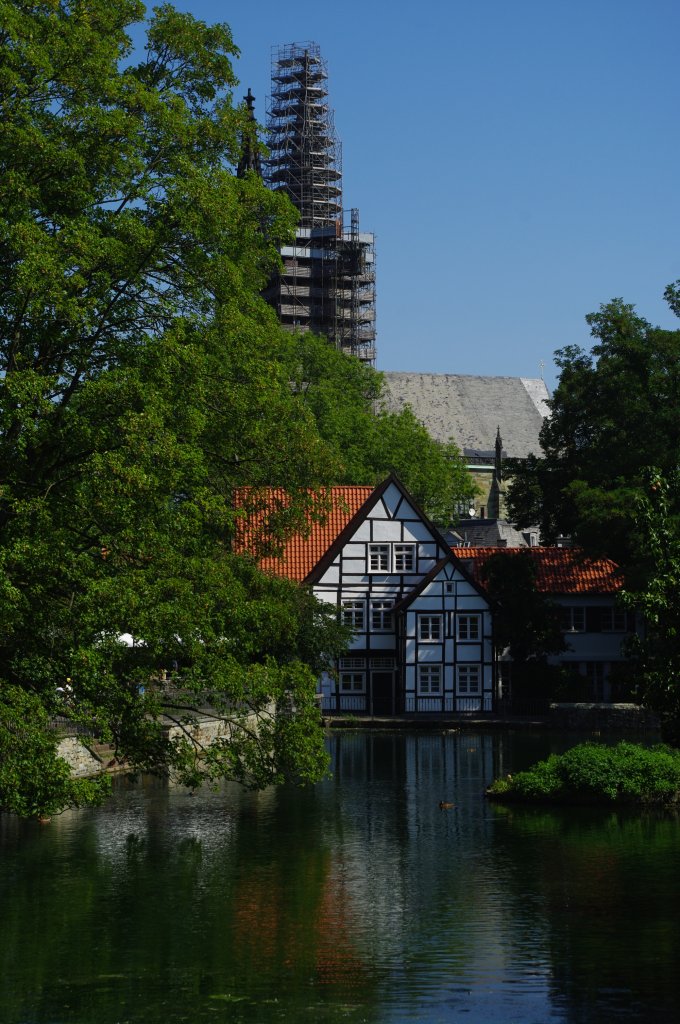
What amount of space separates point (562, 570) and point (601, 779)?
100ft

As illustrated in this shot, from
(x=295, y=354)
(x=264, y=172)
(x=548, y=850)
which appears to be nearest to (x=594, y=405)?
(x=295, y=354)

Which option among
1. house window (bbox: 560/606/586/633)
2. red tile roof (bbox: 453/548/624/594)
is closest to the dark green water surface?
house window (bbox: 560/606/586/633)

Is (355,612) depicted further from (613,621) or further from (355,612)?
(613,621)

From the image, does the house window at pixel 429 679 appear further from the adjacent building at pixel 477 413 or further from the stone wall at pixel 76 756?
the adjacent building at pixel 477 413

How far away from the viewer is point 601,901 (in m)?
24.4

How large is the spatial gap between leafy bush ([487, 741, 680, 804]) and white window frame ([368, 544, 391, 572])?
82.5ft

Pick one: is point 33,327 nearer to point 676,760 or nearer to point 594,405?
point 676,760

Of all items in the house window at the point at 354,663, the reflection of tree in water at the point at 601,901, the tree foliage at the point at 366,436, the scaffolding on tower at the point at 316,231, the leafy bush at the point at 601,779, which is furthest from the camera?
the scaffolding on tower at the point at 316,231

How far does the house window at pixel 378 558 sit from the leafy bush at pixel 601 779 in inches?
990

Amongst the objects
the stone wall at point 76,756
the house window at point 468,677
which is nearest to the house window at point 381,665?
the house window at point 468,677

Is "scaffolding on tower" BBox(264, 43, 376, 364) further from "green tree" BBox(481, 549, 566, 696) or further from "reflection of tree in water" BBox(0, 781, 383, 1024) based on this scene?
"reflection of tree in water" BBox(0, 781, 383, 1024)

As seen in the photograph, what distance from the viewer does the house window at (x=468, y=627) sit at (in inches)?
2350

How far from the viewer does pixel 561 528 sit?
241 feet

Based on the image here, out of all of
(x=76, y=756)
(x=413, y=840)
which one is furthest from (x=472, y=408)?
(x=413, y=840)
